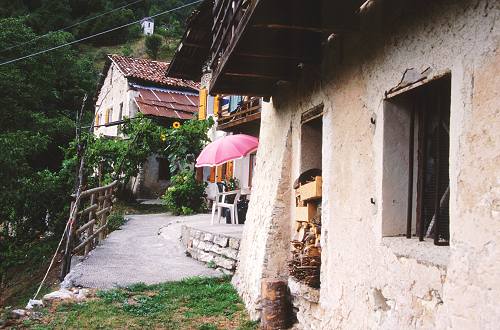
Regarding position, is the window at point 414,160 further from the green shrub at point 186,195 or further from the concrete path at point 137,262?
the green shrub at point 186,195

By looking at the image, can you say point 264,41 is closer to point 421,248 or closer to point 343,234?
point 343,234

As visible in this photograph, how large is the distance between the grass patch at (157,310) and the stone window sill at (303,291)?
642 millimetres

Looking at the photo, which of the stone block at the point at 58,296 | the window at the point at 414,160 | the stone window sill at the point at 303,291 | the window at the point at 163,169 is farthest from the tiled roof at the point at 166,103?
the window at the point at 414,160

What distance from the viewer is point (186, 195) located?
48.5 ft

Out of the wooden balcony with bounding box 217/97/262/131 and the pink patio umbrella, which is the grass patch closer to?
the pink patio umbrella

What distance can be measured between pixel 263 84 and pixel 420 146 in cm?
300

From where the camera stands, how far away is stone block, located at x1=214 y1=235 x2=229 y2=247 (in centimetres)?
805

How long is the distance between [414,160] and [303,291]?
6.59 feet

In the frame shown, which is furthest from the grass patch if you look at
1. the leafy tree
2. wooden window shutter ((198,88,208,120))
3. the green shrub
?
the leafy tree

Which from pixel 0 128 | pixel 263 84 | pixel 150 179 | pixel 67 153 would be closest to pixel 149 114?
pixel 150 179

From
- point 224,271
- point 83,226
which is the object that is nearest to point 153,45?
point 83,226

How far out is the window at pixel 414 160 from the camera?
3.21 metres

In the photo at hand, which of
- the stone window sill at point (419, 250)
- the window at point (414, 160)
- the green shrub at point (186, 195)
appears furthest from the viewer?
the green shrub at point (186, 195)

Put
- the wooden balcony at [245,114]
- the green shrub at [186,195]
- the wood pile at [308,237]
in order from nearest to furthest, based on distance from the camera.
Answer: the wood pile at [308,237] < the wooden balcony at [245,114] < the green shrub at [186,195]
